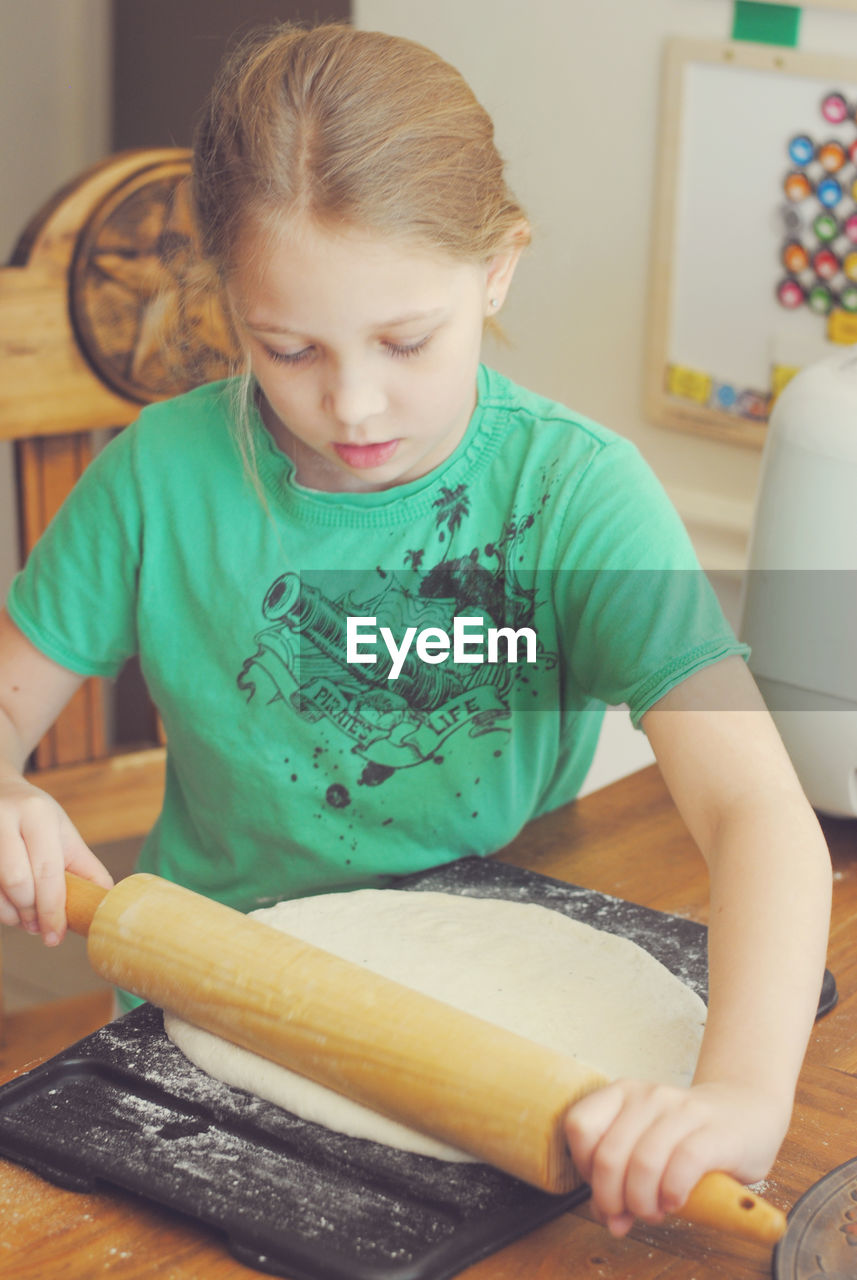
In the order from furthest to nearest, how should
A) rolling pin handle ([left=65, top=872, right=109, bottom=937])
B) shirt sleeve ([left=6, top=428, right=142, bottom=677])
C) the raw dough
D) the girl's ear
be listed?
shirt sleeve ([left=6, top=428, right=142, bottom=677]), the girl's ear, rolling pin handle ([left=65, top=872, right=109, bottom=937]), the raw dough

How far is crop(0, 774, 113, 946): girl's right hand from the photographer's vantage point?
0.84 meters

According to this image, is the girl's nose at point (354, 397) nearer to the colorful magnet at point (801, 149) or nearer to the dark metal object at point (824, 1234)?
the dark metal object at point (824, 1234)

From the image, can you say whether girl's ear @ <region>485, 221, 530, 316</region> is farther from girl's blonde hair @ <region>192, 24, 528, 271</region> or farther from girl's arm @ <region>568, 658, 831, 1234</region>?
girl's arm @ <region>568, 658, 831, 1234</region>

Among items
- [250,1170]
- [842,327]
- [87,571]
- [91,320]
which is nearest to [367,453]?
[87,571]

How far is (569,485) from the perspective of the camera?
990 millimetres

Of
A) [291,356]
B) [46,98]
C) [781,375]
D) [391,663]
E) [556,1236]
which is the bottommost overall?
[556,1236]

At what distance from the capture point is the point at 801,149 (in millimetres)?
1589

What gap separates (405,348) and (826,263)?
36.1 inches

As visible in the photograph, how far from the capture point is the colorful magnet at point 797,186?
1.59m

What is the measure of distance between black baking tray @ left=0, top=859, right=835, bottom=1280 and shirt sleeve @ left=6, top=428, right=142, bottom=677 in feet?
1.33

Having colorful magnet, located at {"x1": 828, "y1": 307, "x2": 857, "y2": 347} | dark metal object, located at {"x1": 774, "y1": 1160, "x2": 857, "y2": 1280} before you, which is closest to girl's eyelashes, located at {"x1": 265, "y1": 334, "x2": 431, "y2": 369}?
dark metal object, located at {"x1": 774, "y1": 1160, "x2": 857, "y2": 1280}

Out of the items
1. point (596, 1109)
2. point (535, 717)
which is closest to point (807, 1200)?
point (596, 1109)

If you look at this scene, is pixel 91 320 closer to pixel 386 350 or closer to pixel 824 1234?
pixel 386 350

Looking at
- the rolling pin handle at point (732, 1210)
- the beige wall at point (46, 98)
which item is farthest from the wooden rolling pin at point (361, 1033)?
the beige wall at point (46, 98)
